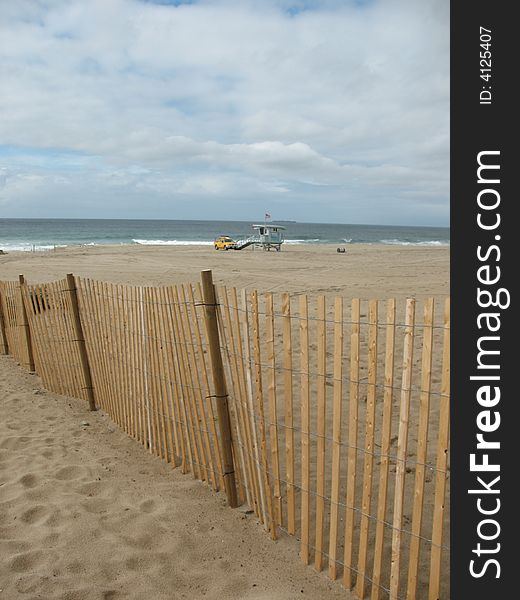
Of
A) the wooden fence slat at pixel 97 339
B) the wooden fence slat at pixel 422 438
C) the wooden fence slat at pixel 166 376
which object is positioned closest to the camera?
the wooden fence slat at pixel 422 438

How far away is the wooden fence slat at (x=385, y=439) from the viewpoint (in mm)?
2523

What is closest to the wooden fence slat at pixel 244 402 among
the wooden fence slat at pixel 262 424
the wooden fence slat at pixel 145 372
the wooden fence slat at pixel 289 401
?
the wooden fence slat at pixel 262 424

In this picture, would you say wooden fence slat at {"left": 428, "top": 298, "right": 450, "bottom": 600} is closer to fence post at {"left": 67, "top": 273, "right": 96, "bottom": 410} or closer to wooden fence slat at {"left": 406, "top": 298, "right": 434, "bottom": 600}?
wooden fence slat at {"left": 406, "top": 298, "right": 434, "bottom": 600}

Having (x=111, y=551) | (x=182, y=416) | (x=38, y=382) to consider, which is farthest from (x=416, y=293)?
(x=111, y=551)

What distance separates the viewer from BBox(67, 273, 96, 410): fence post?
593cm

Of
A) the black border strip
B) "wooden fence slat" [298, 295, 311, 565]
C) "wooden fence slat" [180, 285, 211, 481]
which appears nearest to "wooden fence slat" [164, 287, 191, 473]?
"wooden fence slat" [180, 285, 211, 481]

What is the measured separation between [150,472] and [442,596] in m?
2.41

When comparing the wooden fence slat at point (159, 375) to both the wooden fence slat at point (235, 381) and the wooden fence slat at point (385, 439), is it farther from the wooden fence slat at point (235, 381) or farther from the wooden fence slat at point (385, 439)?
the wooden fence slat at point (385, 439)

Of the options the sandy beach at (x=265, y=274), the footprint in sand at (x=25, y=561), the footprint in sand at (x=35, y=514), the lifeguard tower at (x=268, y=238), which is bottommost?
the sandy beach at (x=265, y=274)

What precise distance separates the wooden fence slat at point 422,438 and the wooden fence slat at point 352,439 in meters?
0.35

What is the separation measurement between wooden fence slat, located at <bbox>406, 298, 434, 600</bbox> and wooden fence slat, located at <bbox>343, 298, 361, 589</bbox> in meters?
0.35

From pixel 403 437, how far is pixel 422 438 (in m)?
0.10

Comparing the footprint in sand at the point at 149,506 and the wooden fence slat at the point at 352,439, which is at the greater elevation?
the wooden fence slat at the point at 352,439

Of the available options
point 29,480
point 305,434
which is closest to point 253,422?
point 305,434
